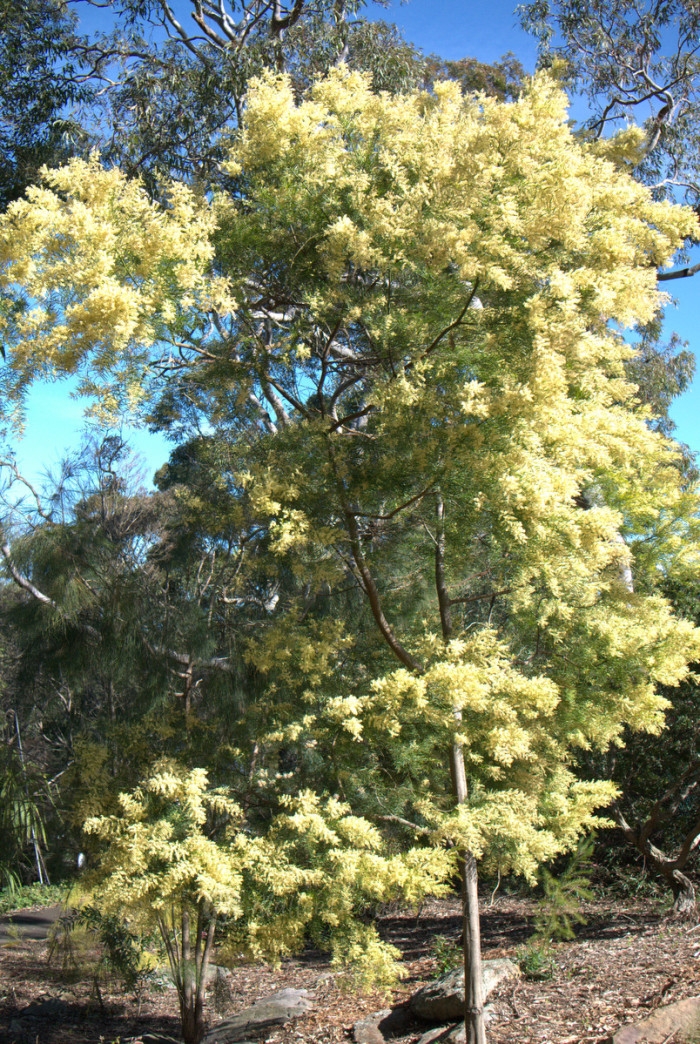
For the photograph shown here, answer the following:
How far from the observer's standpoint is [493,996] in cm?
563

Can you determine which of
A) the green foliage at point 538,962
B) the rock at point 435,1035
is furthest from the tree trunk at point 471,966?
the green foliage at point 538,962

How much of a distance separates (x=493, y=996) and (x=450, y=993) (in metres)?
0.35

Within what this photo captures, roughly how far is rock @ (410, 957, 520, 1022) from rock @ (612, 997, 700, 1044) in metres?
1.33

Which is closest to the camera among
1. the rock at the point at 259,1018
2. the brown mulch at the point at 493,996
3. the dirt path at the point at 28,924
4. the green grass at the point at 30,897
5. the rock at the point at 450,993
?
the brown mulch at the point at 493,996

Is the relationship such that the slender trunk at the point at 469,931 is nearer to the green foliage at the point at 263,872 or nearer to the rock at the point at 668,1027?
the green foliage at the point at 263,872

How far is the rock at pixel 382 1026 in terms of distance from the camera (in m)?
5.53

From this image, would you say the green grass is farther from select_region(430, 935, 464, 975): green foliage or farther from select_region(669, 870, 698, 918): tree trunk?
select_region(669, 870, 698, 918): tree trunk

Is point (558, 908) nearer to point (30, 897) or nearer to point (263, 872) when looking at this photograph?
point (263, 872)

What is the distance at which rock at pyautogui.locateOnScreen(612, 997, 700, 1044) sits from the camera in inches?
163

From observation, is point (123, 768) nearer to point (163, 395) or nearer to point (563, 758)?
point (563, 758)

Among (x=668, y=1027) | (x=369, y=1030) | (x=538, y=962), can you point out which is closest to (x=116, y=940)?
(x=369, y=1030)

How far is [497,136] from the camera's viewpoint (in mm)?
3809

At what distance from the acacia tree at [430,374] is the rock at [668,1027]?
0.81 meters

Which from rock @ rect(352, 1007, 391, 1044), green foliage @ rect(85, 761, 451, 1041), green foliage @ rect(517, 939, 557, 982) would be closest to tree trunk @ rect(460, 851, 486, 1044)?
green foliage @ rect(85, 761, 451, 1041)
